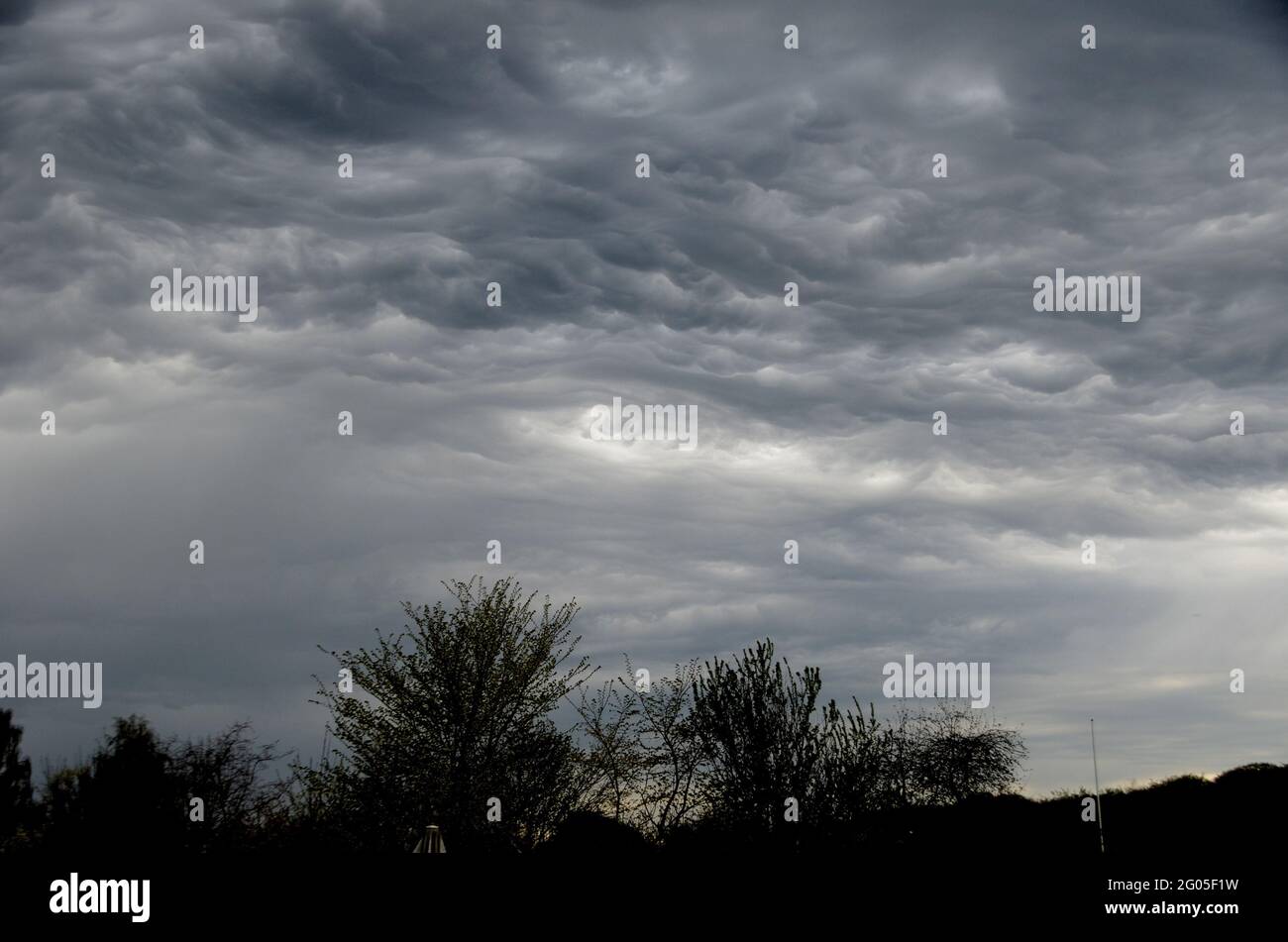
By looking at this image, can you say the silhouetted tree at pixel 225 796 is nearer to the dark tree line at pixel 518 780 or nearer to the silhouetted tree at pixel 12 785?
the dark tree line at pixel 518 780

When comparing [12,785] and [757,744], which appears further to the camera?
[12,785]

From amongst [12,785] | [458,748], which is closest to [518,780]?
[458,748]

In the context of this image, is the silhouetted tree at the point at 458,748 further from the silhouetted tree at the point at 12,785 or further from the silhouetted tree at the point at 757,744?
the silhouetted tree at the point at 12,785

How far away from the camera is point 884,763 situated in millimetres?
30453

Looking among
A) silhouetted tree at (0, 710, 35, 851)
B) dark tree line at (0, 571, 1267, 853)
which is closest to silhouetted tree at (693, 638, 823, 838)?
dark tree line at (0, 571, 1267, 853)

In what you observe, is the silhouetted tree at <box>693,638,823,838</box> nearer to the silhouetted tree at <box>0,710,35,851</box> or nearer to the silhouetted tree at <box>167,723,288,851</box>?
the silhouetted tree at <box>167,723,288,851</box>

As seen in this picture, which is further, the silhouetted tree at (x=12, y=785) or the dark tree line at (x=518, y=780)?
the silhouetted tree at (x=12, y=785)

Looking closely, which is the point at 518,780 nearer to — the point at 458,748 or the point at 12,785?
the point at 458,748

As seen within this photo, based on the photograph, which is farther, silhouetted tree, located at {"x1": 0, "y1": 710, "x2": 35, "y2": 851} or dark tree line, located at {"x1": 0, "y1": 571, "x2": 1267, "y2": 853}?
silhouetted tree, located at {"x1": 0, "y1": 710, "x2": 35, "y2": 851}

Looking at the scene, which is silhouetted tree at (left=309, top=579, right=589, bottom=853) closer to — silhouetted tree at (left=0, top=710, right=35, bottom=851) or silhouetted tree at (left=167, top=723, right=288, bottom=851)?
silhouetted tree at (left=167, top=723, right=288, bottom=851)

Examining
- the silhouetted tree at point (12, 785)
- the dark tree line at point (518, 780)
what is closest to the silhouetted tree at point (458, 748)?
the dark tree line at point (518, 780)
